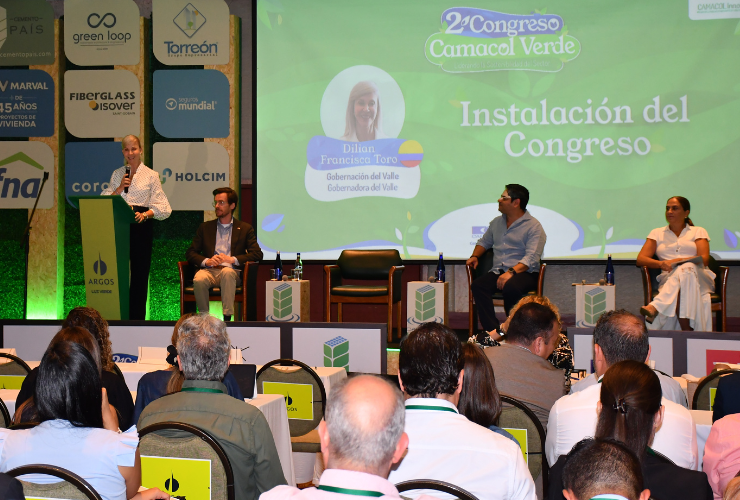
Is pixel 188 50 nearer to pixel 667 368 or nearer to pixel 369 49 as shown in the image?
pixel 369 49

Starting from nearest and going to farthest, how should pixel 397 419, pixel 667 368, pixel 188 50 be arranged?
pixel 397 419 → pixel 667 368 → pixel 188 50

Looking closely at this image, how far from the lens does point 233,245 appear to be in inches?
233

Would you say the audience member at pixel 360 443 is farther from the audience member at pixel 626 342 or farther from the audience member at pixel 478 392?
the audience member at pixel 626 342

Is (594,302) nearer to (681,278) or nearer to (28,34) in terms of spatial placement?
(681,278)

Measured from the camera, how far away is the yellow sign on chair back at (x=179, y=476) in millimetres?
1695

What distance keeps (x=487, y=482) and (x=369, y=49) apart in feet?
18.4

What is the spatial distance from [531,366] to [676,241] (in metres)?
3.56

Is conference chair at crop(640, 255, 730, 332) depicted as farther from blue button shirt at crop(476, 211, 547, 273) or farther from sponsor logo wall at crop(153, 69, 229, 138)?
sponsor logo wall at crop(153, 69, 229, 138)

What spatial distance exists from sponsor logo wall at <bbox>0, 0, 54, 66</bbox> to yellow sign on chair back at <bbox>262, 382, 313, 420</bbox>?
5451mm

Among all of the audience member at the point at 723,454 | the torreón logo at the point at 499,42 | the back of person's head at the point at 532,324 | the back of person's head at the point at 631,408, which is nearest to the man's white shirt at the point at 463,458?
the back of person's head at the point at 631,408

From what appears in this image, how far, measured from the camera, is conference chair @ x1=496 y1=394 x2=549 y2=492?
2131 mm

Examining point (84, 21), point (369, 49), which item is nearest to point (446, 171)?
point (369, 49)

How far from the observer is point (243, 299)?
5602mm

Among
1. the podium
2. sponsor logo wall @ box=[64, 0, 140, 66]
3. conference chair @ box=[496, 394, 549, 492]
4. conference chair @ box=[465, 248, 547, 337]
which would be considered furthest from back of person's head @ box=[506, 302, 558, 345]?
sponsor logo wall @ box=[64, 0, 140, 66]
